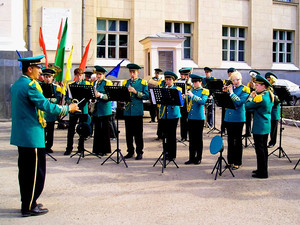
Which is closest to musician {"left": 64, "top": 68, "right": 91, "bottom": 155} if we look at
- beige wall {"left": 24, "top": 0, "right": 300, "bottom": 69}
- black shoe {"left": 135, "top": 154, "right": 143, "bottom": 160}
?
black shoe {"left": 135, "top": 154, "right": 143, "bottom": 160}

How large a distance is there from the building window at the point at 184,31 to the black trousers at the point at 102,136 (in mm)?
14358

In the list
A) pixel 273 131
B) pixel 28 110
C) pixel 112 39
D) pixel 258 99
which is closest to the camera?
pixel 28 110

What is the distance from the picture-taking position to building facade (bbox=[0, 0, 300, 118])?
1703 cm

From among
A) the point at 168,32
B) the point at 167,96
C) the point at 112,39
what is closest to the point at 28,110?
the point at 167,96

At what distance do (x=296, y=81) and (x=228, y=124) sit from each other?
19.3 metres

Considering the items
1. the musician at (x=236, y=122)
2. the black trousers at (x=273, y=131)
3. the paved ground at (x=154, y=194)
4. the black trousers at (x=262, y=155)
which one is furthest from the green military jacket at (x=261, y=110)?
the black trousers at (x=273, y=131)

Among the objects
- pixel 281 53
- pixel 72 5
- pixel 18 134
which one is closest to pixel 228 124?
pixel 18 134

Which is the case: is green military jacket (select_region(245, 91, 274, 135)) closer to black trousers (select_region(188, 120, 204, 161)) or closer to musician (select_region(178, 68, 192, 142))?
black trousers (select_region(188, 120, 204, 161))

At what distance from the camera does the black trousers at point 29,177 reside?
4984 mm

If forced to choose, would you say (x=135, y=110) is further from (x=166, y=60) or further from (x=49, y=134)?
(x=166, y=60)

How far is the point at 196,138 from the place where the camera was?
790 cm

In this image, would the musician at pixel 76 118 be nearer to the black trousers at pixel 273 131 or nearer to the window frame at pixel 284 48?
the black trousers at pixel 273 131

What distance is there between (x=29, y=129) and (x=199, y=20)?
731 inches

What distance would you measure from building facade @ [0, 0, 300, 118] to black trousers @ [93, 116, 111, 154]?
7360 millimetres
